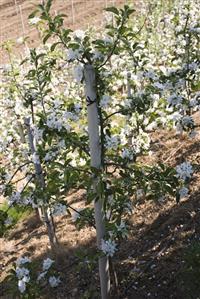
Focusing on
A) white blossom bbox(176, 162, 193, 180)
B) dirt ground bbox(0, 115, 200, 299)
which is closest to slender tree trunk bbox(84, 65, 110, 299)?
dirt ground bbox(0, 115, 200, 299)

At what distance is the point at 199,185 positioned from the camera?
26.6 feet

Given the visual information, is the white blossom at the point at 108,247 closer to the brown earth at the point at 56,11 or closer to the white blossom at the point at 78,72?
Answer: the white blossom at the point at 78,72

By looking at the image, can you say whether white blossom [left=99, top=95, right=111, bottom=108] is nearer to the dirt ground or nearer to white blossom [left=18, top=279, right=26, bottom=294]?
the dirt ground

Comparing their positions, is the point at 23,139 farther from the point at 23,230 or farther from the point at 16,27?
the point at 16,27

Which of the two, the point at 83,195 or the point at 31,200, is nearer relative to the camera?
the point at 31,200

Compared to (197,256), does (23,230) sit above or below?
above

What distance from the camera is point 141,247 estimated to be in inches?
→ 286

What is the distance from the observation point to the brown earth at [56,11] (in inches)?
1822

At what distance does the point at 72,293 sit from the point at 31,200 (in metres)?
2.91

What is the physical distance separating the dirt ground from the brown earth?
114ft

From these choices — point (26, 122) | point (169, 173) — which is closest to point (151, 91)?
point (169, 173)

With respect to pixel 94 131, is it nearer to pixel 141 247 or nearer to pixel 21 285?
pixel 21 285

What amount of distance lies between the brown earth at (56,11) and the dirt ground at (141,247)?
3485 cm

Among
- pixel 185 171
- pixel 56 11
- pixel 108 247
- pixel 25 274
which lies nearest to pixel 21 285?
pixel 25 274
